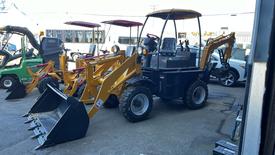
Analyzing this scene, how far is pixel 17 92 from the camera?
24.6 ft

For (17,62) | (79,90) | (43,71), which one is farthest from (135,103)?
(17,62)

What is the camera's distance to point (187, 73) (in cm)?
628

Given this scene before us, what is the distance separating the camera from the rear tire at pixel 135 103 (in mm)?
5023

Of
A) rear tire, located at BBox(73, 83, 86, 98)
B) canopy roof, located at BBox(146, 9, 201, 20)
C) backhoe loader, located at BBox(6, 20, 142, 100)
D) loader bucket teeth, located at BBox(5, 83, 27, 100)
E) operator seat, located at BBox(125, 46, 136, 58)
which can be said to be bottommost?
loader bucket teeth, located at BBox(5, 83, 27, 100)

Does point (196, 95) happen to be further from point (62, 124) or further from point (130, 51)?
point (62, 124)

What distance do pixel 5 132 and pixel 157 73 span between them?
3368 mm

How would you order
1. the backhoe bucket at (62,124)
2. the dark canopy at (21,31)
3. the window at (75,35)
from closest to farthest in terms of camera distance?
1. the backhoe bucket at (62,124)
2. the dark canopy at (21,31)
3. the window at (75,35)

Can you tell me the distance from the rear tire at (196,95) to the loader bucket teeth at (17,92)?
4.87m

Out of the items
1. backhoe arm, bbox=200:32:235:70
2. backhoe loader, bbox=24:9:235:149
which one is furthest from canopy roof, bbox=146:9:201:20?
backhoe arm, bbox=200:32:235:70

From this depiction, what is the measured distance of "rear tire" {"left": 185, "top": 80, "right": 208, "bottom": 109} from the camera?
20.4 feet

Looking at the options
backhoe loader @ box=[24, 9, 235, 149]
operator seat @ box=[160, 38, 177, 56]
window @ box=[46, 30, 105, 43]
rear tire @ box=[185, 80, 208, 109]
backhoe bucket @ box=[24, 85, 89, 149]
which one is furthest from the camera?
window @ box=[46, 30, 105, 43]

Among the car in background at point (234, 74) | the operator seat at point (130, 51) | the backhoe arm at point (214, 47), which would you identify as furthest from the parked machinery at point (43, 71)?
the car in background at point (234, 74)

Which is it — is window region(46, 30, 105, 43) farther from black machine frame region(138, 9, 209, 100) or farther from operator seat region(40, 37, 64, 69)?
black machine frame region(138, 9, 209, 100)

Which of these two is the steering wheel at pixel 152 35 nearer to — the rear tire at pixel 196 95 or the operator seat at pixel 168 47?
the operator seat at pixel 168 47
